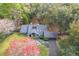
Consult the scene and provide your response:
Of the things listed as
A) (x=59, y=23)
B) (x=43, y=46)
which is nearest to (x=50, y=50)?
(x=43, y=46)

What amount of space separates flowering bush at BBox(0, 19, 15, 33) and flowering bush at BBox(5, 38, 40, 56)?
8 cm

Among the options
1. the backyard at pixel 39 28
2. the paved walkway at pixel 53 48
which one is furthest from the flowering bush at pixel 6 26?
the paved walkway at pixel 53 48

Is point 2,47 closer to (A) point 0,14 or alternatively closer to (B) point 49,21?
(A) point 0,14

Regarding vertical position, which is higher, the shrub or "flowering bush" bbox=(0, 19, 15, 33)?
"flowering bush" bbox=(0, 19, 15, 33)

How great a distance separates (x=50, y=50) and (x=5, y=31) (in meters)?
0.32

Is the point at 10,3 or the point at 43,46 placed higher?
the point at 10,3

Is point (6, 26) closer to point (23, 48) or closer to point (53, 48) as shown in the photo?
point (23, 48)

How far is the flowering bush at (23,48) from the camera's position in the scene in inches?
44.4

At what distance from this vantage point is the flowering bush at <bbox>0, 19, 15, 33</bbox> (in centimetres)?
115

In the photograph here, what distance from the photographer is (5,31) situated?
45.3 inches

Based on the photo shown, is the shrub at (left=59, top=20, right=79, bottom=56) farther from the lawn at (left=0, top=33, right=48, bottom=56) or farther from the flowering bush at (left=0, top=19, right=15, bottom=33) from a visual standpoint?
the flowering bush at (left=0, top=19, right=15, bottom=33)

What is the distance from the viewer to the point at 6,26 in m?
1.15

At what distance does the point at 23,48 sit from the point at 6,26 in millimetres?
185

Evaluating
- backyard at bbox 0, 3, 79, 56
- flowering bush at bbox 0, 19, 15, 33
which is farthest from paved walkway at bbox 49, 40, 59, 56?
flowering bush at bbox 0, 19, 15, 33
